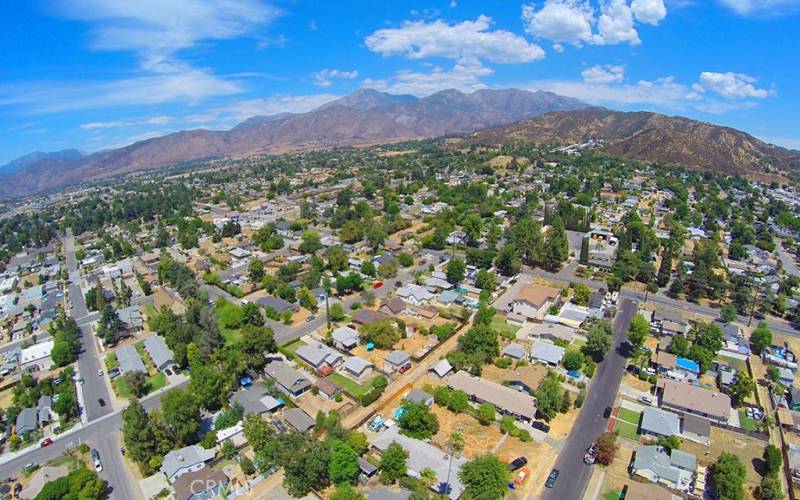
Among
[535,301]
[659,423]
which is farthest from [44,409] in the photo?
[659,423]

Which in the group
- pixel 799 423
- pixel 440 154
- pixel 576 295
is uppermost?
pixel 440 154

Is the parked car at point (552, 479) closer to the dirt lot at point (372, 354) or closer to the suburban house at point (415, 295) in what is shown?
the dirt lot at point (372, 354)

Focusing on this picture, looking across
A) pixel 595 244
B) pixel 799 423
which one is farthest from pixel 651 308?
pixel 595 244

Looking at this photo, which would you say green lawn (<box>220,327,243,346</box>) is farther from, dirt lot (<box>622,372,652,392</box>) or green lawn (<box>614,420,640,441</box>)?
dirt lot (<box>622,372,652,392</box>)

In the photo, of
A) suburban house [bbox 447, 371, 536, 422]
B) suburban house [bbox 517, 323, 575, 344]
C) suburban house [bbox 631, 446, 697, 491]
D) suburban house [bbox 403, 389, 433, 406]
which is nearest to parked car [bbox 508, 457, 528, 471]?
suburban house [bbox 447, 371, 536, 422]

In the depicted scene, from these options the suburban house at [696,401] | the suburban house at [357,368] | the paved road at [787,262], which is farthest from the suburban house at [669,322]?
the paved road at [787,262]

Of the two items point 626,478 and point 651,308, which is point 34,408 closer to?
point 626,478
